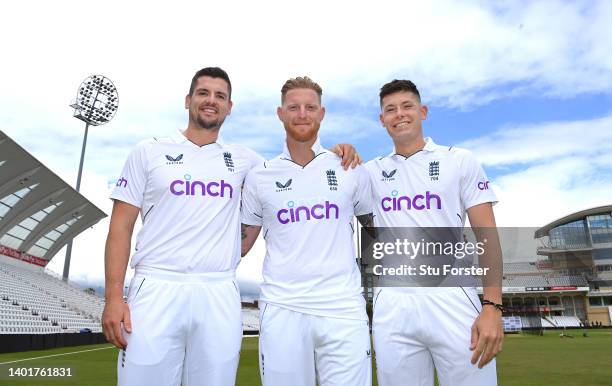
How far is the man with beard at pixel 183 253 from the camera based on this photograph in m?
3.18

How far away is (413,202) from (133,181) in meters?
2.08

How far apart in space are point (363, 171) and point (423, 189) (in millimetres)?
492

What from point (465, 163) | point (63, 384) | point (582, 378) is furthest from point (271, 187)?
point (582, 378)

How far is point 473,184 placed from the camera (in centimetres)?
347

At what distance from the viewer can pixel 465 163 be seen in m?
3.55

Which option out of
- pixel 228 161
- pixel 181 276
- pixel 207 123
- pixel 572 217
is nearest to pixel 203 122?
pixel 207 123

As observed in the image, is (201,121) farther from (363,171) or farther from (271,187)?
(363,171)

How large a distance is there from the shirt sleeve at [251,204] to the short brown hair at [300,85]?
2.20ft

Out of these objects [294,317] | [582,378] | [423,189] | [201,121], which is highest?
[201,121]

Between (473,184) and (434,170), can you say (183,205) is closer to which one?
(434,170)

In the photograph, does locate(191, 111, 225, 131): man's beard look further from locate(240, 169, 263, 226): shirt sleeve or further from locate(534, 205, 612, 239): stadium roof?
locate(534, 205, 612, 239): stadium roof

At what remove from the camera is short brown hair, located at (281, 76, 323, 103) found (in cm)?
368

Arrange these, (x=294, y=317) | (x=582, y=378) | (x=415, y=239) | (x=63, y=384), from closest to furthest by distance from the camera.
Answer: (x=294, y=317) → (x=415, y=239) → (x=63, y=384) → (x=582, y=378)

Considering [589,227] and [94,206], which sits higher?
[589,227]
